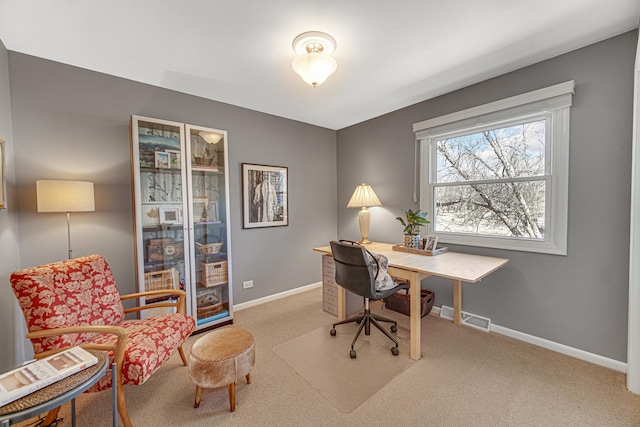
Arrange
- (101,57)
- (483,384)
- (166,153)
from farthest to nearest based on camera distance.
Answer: (166,153), (101,57), (483,384)

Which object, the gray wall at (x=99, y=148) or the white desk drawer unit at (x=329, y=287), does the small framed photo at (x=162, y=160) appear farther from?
the white desk drawer unit at (x=329, y=287)

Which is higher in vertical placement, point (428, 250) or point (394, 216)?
point (394, 216)

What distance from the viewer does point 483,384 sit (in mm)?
1816

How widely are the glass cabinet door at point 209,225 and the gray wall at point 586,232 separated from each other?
105 inches

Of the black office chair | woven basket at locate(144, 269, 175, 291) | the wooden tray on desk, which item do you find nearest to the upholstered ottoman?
the black office chair

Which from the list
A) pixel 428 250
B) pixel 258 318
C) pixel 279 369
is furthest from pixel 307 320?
pixel 428 250

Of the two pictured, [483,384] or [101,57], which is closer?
[483,384]

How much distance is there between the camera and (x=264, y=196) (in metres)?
3.41

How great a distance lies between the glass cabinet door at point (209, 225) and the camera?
2.67m

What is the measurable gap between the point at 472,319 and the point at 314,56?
9.37 ft

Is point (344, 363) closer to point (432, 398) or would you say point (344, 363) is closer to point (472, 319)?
point (432, 398)

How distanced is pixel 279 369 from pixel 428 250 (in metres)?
1.76

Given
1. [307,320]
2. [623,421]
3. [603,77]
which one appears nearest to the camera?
[623,421]

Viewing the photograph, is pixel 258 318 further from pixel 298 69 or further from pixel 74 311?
pixel 298 69
